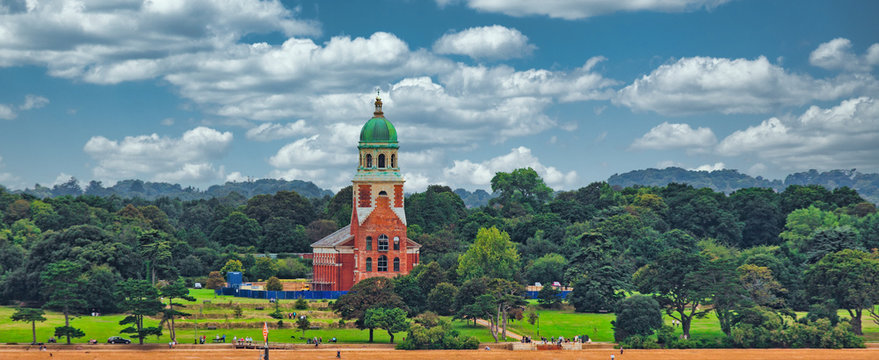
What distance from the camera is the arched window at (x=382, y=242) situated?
108 meters

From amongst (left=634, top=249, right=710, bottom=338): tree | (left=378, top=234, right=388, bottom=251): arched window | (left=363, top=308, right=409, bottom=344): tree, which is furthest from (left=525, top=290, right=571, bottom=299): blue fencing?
(left=363, top=308, right=409, bottom=344): tree

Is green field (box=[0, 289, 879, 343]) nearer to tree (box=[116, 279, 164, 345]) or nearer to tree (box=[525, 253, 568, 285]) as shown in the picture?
tree (box=[116, 279, 164, 345])

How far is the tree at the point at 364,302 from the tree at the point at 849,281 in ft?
119

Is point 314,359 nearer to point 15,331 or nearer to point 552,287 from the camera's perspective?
point 15,331

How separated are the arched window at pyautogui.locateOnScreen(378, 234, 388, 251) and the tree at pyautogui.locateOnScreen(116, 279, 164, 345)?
2397 centimetres

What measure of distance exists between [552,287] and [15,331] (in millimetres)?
47929

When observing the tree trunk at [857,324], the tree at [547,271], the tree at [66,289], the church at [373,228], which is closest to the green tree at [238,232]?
the church at [373,228]

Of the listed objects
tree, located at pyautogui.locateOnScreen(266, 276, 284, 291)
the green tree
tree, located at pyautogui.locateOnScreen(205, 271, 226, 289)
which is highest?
the green tree

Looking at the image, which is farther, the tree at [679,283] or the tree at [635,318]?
the tree at [679,283]

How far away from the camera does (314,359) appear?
83.6 meters

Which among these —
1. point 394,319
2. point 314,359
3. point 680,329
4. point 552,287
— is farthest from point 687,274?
point 314,359

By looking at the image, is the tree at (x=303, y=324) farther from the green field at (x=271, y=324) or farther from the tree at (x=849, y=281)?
the tree at (x=849, y=281)

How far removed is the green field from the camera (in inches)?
3578

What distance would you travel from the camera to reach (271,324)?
95250 millimetres
